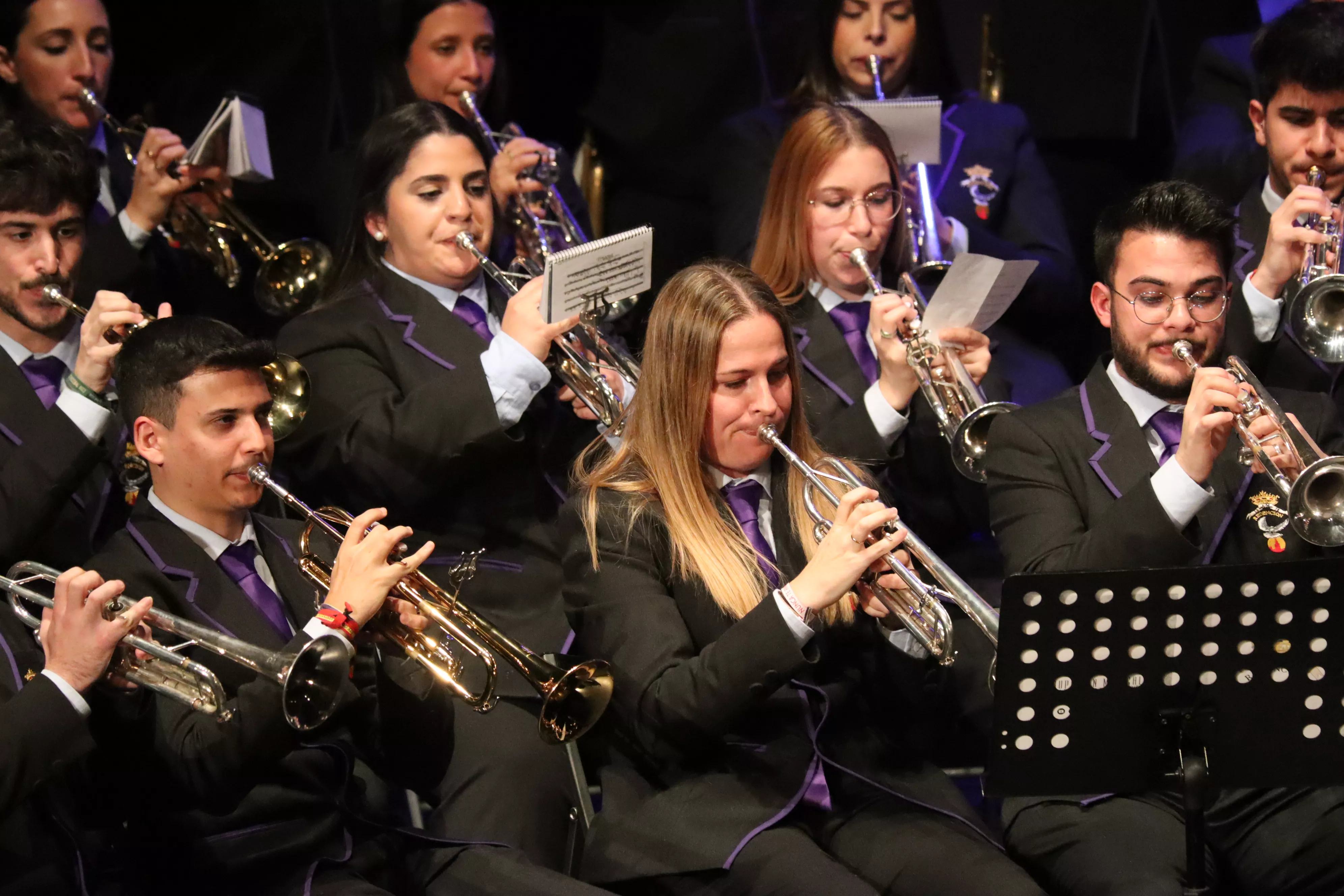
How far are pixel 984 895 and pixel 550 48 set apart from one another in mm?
3623

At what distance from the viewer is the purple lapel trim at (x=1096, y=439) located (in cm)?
361

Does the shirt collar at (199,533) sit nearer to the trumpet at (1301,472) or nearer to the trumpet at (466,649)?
the trumpet at (466,649)

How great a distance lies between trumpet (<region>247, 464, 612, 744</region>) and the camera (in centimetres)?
332

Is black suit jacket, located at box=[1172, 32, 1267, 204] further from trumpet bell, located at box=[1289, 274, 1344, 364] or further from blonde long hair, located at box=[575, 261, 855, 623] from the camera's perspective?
blonde long hair, located at box=[575, 261, 855, 623]

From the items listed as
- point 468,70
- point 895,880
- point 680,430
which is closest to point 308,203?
point 468,70

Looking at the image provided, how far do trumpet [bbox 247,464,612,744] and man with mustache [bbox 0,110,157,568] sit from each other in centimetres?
52

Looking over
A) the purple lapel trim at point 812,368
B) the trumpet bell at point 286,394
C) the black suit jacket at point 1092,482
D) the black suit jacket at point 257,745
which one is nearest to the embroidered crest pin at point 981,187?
the purple lapel trim at point 812,368

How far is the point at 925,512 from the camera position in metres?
4.26

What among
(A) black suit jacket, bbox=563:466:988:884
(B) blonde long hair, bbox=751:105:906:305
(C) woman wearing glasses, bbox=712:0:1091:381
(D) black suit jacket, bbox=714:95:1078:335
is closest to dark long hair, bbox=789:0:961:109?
(C) woman wearing glasses, bbox=712:0:1091:381

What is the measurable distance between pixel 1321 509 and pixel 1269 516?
320mm

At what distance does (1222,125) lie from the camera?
5125 millimetres

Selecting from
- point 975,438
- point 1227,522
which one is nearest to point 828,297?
point 975,438

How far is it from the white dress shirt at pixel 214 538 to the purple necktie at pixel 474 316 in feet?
3.32

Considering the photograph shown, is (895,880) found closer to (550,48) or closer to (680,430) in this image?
(680,430)
